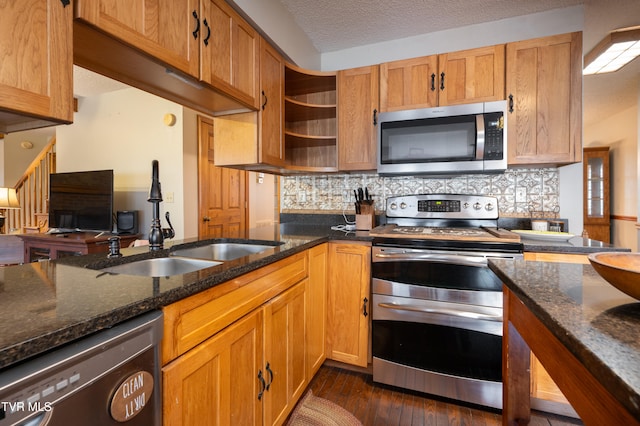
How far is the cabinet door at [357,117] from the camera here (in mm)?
2299

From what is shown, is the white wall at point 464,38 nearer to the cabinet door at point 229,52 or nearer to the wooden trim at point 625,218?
the cabinet door at point 229,52

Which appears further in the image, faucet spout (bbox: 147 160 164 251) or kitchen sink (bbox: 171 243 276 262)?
kitchen sink (bbox: 171 243 276 262)

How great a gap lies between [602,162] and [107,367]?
24.8ft

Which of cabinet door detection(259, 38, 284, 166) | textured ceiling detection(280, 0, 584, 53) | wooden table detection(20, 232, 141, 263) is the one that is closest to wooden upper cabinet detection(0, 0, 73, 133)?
cabinet door detection(259, 38, 284, 166)

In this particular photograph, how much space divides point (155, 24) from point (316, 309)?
5.48 feet

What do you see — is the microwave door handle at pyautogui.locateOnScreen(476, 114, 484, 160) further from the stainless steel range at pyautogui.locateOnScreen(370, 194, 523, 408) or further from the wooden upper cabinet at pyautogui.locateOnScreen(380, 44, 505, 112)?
the stainless steel range at pyautogui.locateOnScreen(370, 194, 523, 408)

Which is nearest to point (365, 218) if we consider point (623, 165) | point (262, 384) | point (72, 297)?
Answer: point (262, 384)

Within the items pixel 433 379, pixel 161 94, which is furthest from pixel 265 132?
pixel 433 379

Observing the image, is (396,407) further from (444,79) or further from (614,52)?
(614,52)

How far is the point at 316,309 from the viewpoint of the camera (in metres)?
1.86

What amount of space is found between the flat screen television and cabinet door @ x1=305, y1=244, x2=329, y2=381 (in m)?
2.78

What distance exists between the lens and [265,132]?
1982 mm

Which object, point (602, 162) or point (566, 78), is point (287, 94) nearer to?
point (566, 78)

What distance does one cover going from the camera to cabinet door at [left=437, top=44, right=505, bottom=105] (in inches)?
80.0
